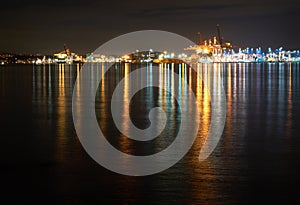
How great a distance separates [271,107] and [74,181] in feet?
33.1

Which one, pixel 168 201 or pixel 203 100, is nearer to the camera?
pixel 168 201

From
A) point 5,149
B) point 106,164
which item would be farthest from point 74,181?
point 5,149

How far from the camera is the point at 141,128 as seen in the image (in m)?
11.0

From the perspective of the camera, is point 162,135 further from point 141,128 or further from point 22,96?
point 22,96

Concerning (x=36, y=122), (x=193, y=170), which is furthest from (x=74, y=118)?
(x=193, y=170)

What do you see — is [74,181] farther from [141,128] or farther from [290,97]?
[290,97]

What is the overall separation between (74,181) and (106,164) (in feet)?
3.28

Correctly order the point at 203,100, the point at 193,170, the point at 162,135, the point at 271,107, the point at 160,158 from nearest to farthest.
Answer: the point at 193,170 → the point at 160,158 → the point at 162,135 → the point at 271,107 → the point at 203,100

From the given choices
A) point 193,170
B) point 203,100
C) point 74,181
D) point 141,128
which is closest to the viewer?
point 74,181

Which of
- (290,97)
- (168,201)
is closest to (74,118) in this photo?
(168,201)

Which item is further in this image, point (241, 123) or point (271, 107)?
point (271, 107)

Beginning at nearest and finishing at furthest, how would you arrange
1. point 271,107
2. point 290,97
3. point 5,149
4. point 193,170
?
point 193,170
point 5,149
point 271,107
point 290,97

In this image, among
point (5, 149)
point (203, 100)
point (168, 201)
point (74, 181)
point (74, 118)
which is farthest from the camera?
point (203, 100)

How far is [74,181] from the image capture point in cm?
665
